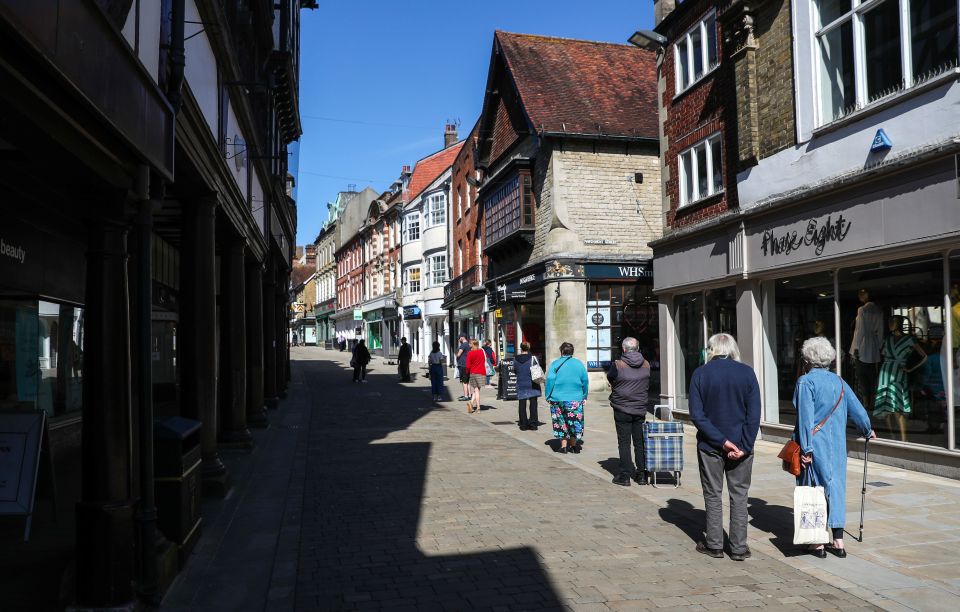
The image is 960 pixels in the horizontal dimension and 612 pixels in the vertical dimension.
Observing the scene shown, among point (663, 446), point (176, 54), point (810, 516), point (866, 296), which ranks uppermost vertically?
point (176, 54)

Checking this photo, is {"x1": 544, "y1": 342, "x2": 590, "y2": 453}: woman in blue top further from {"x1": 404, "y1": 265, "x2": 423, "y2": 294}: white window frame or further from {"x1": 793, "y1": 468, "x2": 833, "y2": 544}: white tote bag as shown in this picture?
{"x1": 404, "y1": 265, "x2": 423, "y2": 294}: white window frame

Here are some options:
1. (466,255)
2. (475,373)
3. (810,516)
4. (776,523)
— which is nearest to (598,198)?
(475,373)

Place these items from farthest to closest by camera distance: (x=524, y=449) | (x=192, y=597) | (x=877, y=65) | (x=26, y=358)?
(x=524, y=449) < (x=26, y=358) < (x=877, y=65) < (x=192, y=597)

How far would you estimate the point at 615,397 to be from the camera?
9383 millimetres

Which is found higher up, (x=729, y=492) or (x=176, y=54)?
(x=176, y=54)

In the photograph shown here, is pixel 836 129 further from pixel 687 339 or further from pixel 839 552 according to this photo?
pixel 839 552

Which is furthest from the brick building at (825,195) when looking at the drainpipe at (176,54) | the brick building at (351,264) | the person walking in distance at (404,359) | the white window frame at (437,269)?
the brick building at (351,264)

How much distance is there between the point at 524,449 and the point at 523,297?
42.8 ft

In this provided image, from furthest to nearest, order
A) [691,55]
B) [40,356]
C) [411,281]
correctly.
Answer: [411,281] < [691,55] < [40,356]

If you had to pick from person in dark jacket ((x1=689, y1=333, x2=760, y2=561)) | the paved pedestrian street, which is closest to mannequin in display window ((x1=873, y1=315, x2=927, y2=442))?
the paved pedestrian street

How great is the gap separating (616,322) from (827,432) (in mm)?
17245

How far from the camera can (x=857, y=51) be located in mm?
10836

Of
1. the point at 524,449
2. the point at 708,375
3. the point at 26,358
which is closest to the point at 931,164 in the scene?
the point at 708,375

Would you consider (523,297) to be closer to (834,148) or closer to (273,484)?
(834,148)
